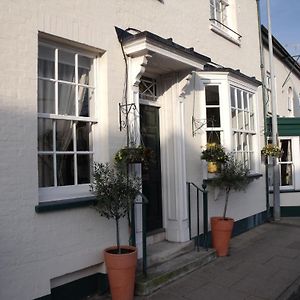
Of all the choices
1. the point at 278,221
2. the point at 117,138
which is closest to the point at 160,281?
the point at 117,138

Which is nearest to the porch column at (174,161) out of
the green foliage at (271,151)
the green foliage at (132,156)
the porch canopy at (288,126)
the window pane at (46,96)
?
the green foliage at (132,156)

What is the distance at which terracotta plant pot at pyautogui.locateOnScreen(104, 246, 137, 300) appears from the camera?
13.9ft

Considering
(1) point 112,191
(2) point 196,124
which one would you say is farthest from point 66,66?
(2) point 196,124

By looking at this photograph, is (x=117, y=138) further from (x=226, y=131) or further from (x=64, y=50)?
(x=226, y=131)

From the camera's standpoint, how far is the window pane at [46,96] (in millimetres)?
4391

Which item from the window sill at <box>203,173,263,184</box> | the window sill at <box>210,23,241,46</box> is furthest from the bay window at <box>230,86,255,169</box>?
the window sill at <box>210,23,241,46</box>

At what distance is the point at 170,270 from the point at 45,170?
218 centimetres

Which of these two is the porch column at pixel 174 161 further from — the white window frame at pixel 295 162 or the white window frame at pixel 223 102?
the white window frame at pixel 295 162

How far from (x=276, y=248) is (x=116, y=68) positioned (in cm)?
453

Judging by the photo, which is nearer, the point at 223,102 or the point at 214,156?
the point at 214,156

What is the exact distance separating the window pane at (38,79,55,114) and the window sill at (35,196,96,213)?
1068mm

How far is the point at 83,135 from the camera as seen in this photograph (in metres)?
4.91

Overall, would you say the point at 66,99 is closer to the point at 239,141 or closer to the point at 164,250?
the point at 164,250

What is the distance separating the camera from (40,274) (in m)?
4.00
